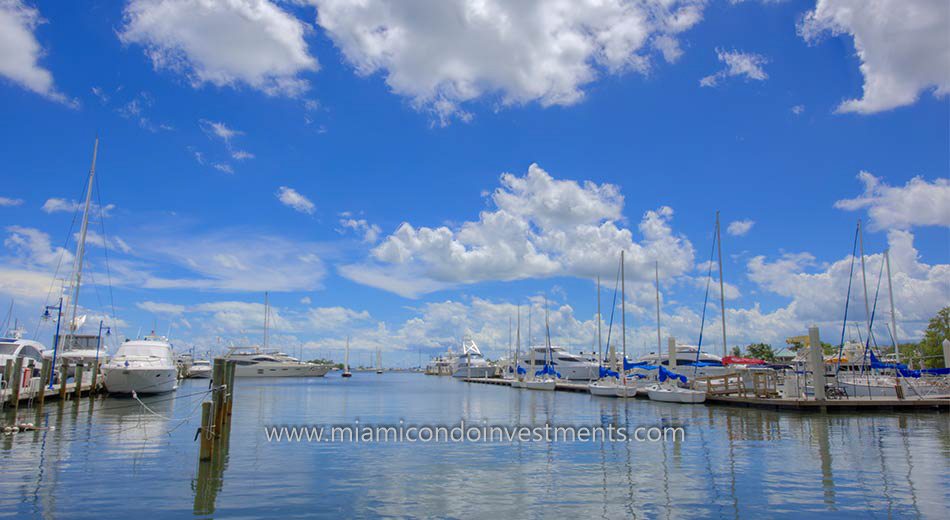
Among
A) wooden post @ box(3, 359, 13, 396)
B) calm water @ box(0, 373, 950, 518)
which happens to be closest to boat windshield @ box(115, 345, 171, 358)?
wooden post @ box(3, 359, 13, 396)

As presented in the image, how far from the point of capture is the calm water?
1549cm

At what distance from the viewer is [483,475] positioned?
1964 cm

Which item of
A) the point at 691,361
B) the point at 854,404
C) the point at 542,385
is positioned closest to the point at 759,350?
the point at 691,361

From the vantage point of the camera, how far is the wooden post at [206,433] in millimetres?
19547

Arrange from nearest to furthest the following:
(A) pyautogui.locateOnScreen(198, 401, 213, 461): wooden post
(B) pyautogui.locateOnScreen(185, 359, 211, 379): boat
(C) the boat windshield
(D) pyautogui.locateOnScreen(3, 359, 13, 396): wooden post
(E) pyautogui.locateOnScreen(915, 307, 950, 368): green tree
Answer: (A) pyautogui.locateOnScreen(198, 401, 213, 461): wooden post < (D) pyautogui.locateOnScreen(3, 359, 13, 396): wooden post < (C) the boat windshield < (E) pyautogui.locateOnScreen(915, 307, 950, 368): green tree < (B) pyautogui.locateOnScreen(185, 359, 211, 379): boat

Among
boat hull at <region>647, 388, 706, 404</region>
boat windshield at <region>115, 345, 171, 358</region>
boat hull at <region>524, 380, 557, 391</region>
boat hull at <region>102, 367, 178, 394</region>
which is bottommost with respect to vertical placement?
boat hull at <region>524, 380, 557, 391</region>

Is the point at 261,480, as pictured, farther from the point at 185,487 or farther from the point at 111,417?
the point at 111,417

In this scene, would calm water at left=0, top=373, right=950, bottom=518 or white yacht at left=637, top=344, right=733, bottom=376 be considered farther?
white yacht at left=637, top=344, right=733, bottom=376

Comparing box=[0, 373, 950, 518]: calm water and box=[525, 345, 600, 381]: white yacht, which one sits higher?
box=[525, 345, 600, 381]: white yacht

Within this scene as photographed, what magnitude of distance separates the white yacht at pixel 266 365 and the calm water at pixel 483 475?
114 metres

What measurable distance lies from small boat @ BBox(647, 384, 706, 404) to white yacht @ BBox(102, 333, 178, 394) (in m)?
41.2

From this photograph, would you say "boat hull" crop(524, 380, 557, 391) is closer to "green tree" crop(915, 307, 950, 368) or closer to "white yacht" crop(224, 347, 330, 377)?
"green tree" crop(915, 307, 950, 368)

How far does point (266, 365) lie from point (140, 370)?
3783 inches

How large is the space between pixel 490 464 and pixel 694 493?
7021mm
